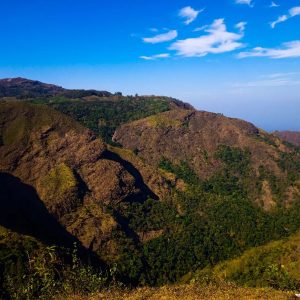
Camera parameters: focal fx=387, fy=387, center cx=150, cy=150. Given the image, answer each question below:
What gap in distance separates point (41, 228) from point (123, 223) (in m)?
28.6

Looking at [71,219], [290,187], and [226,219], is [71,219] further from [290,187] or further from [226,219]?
[290,187]

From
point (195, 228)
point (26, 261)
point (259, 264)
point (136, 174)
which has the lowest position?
point (259, 264)

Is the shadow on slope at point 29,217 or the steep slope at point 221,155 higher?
the steep slope at point 221,155

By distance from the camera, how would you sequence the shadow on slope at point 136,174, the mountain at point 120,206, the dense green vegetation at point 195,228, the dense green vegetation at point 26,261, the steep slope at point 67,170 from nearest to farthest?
1. the dense green vegetation at point 26,261
2. the mountain at point 120,206
3. the dense green vegetation at point 195,228
4. the steep slope at point 67,170
5. the shadow on slope at point 136,174

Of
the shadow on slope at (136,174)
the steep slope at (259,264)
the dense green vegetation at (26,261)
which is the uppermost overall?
the shadow on slope at (136,174)

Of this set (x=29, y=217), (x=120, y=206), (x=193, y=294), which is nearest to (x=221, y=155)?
(x=120, y=206)

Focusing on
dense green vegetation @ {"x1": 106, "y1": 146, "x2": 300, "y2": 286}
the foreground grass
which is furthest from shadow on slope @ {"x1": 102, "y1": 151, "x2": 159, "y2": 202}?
the foreground grass

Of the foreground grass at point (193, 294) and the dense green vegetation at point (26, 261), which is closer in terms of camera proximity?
the foreground grass at point (193, 294)

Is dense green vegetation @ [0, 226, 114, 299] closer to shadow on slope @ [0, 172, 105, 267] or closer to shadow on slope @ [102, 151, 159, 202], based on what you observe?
shadow on slope @ [0, 172, 105, 267]

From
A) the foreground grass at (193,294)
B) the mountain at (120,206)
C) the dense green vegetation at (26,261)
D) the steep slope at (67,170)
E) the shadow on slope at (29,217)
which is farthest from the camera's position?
the steep slope at (67,170)

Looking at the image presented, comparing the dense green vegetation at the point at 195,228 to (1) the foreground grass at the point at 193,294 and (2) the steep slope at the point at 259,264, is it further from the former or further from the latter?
(1) the foreground grass at the point at 193,294

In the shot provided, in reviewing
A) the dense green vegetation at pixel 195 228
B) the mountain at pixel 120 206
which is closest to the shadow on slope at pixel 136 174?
the mountain at pixel 120 206

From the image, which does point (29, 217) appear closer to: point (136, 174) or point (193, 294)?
point (136, 174)

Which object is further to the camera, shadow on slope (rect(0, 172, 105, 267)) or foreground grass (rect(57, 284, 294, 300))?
shadow on slope (rect(0, 172, 105, 267))
